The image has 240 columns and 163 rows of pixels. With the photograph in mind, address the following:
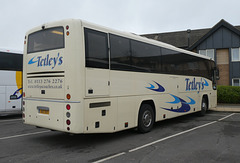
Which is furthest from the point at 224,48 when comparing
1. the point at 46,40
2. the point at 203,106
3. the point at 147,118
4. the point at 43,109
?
the point at 43,109

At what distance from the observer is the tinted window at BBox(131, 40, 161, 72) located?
766 cm

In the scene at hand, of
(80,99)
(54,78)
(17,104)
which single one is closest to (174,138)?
(80,99)

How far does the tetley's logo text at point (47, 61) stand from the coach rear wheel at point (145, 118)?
130 inches

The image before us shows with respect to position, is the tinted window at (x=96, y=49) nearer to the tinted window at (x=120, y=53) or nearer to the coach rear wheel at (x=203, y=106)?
the tinted window at (x=120, y=53)

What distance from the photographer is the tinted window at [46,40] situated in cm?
615

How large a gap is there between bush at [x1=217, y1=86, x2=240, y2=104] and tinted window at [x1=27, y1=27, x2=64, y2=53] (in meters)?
16.9

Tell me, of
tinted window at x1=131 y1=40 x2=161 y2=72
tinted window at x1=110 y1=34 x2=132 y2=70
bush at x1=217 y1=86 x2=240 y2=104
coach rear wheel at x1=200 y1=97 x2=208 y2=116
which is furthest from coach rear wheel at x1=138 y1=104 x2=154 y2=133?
bush at x1=217 y1=86 x2=240 y2=104

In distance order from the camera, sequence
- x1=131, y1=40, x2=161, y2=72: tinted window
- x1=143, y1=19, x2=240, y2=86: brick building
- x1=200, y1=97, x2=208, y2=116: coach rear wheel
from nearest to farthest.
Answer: x1=131, y1=40, x2=161, y2=72: tinted window → x1=200, y1=97, x2=208, y2=116: coach rear wheel → x1=143, y1=19, x2=240, y2=86: brick building

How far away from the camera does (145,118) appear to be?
796 cm

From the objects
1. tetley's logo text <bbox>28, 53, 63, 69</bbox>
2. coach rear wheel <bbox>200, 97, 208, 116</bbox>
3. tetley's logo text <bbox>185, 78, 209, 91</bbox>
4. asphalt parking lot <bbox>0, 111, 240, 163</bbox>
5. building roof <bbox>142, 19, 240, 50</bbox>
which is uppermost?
building roof <bbox>142, 19, 240, 50</bbox>

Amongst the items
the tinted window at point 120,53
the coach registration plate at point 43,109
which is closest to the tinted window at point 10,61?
the coach registration plate at point 43,109

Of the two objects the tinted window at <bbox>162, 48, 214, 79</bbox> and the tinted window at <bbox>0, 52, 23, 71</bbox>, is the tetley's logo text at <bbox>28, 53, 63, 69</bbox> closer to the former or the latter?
the tinted window at <bbox>162, 48, 214, 79</bbox>

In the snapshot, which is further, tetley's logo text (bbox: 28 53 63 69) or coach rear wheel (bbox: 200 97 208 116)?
coach rear wheel (bbox: 200 97 208 116)

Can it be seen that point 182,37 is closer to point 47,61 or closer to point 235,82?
point 235,82
